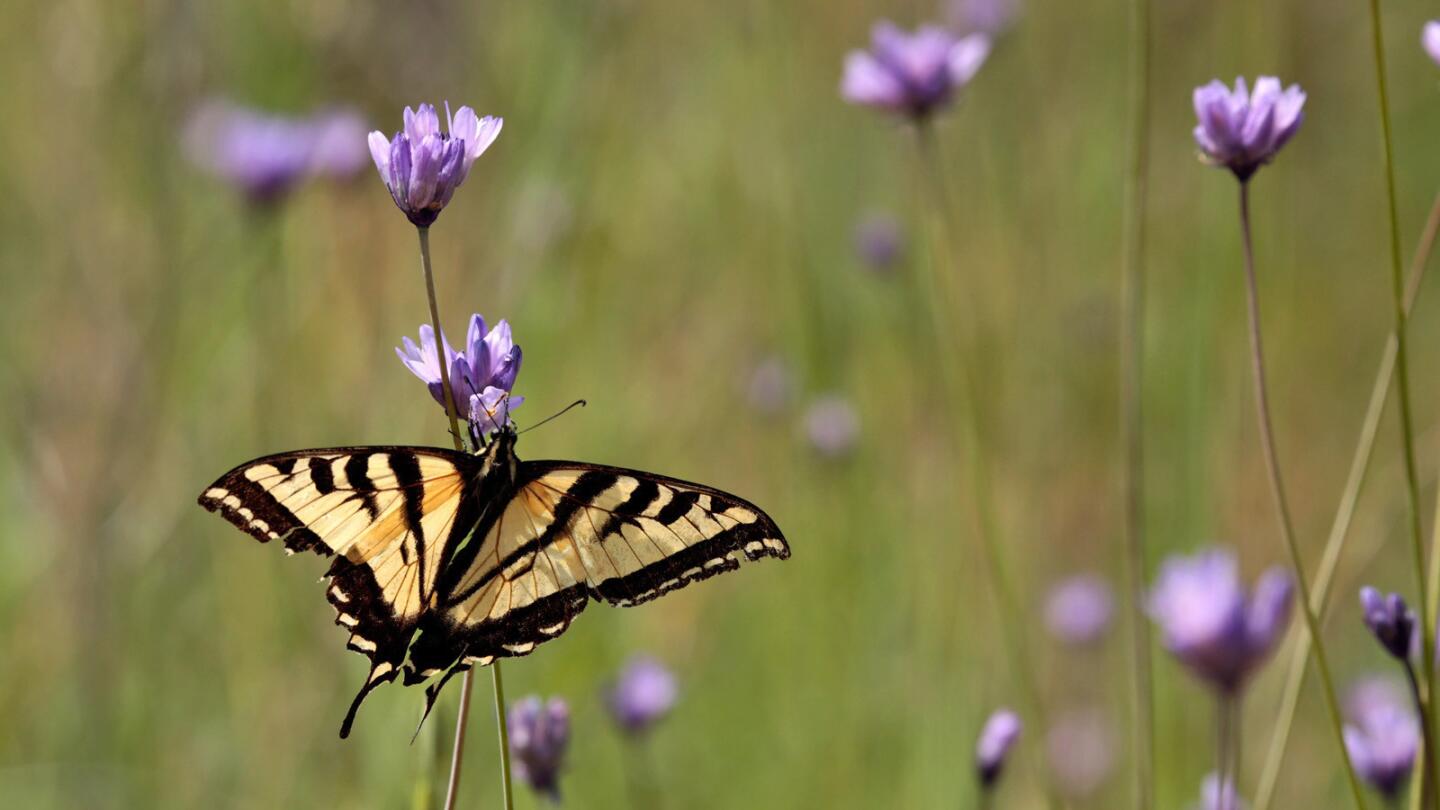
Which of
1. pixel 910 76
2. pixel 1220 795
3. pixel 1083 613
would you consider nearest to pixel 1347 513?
pixel 1220 795

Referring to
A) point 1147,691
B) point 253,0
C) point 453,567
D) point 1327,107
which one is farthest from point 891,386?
point 1327,107

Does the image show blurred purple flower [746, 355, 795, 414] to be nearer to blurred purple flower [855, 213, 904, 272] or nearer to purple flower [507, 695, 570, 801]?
blurred purple flower [855, 213, 904, 272]

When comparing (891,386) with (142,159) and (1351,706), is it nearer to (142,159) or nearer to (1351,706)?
(1351,706)

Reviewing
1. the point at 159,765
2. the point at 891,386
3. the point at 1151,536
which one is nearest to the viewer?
the point at 159,765

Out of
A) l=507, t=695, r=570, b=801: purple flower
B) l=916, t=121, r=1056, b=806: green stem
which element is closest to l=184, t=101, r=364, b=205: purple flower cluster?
l=916, t=121, r=1056, b=806: green stem

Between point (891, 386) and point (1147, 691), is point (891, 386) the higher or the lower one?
the higher one

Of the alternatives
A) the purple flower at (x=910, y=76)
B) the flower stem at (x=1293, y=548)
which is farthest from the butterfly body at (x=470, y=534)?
the purple flower at (x=910, y=76)
